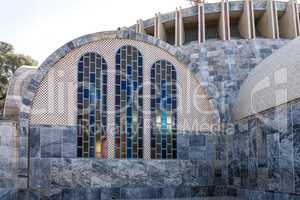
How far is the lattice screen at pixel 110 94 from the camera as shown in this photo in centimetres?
1745

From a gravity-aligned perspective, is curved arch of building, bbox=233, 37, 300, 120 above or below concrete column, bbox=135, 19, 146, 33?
below

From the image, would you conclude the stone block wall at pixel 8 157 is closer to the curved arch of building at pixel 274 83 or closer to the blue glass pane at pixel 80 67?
the blue glass pane at pixel 80 67

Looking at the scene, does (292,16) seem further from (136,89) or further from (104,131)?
(104,131)

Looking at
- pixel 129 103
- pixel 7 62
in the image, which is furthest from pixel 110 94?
pixel 7 62

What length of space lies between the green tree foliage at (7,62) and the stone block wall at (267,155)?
26.5m

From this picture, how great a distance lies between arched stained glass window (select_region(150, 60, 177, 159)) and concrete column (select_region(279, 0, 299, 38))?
38.0 feet

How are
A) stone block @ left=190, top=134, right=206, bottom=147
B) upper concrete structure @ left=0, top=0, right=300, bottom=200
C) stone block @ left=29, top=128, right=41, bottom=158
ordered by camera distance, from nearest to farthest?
upper concrete structure @ left=0, top=0, right=300, bottom=200 < stone block @ left=29, top=128, right=41, bottom=158 < stone block @ left=190, top=134, right=206, bottom=147

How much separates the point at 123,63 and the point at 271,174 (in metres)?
8.88

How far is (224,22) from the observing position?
26.2 meters

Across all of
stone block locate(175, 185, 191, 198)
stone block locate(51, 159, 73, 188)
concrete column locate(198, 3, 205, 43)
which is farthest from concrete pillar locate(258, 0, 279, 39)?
stone block locate(51, 159, 73, 188)

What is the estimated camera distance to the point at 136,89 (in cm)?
1927

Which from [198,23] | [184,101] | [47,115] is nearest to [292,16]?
[198,23]

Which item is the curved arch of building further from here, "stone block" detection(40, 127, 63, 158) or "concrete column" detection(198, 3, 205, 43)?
"stone block" detection(40, 127, 63, 158)

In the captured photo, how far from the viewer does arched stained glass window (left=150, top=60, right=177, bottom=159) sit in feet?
62.9
